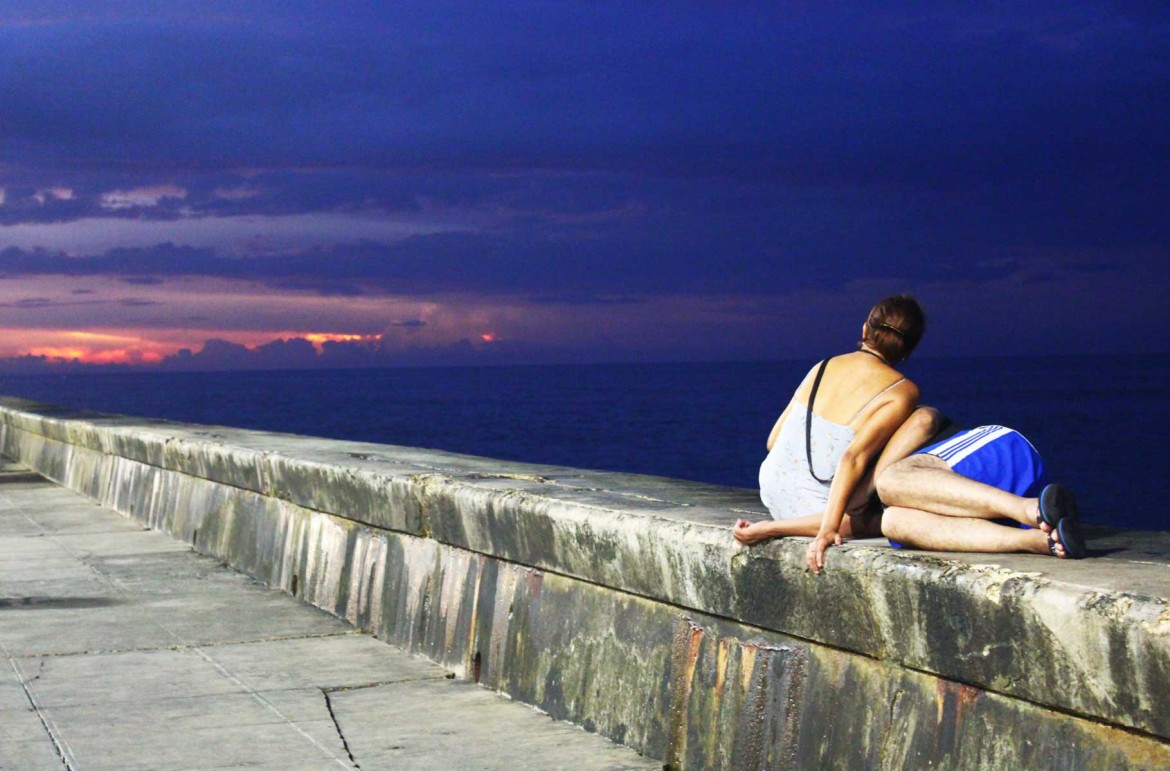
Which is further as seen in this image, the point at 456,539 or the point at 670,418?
the point at 670,418

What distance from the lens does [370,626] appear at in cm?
622

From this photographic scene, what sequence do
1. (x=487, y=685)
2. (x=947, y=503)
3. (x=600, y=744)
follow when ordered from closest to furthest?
(x=947, y=503) → (x=600, y=744) → (x=487, y=685)

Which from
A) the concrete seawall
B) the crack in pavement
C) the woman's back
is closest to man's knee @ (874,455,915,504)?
the concrete seawall

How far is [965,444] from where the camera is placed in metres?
3.90

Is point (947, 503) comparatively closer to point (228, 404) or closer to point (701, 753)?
point (701, 753)

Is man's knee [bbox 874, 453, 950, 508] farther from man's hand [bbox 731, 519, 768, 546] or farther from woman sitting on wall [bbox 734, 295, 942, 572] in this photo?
man's hand [bbox 731, 519, 768, 546]

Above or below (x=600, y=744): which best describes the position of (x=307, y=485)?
above

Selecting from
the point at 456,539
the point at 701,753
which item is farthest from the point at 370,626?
the point at 701,753

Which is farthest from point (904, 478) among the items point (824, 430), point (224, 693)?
point (224, 693)

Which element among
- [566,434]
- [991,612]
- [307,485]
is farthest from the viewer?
[566,434]

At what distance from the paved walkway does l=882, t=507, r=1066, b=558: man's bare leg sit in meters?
1.12

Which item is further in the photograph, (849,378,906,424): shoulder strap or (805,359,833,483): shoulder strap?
(805,359,833,483): shoulder strap

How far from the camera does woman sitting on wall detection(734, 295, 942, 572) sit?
13.2 ft

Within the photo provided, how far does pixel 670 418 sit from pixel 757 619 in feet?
326
